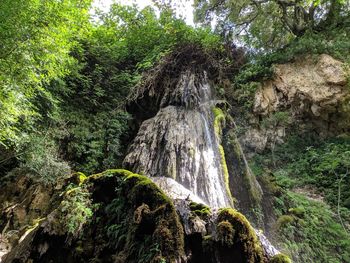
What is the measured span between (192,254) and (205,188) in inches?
96.1

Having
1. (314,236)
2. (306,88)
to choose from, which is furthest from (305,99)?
(314,236)

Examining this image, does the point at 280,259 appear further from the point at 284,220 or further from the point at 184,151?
the point at 284,220

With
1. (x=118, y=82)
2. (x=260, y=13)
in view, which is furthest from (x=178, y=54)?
(x=260, y=13)

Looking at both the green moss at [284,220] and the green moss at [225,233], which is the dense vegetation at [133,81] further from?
the green moss at [225,233]

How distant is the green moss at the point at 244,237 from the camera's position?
10.2 ft

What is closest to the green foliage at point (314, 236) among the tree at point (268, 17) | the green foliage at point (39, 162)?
the green foliage at point (39, 162)

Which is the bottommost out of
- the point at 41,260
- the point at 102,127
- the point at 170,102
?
the point at 41,260

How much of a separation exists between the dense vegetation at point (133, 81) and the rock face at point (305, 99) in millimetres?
357

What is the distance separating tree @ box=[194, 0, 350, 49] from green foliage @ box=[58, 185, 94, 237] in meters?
10.6

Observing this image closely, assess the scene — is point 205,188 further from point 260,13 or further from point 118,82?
point 260,13

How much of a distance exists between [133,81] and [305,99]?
634cm

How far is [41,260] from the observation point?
155 inches

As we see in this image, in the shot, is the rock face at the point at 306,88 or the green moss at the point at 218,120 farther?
the rock face at the point at 306,88

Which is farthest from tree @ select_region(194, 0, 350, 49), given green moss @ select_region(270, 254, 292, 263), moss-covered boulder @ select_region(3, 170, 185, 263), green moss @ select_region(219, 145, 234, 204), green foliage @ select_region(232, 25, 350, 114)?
green moss @ select_region(270, 254, 292, 263)
